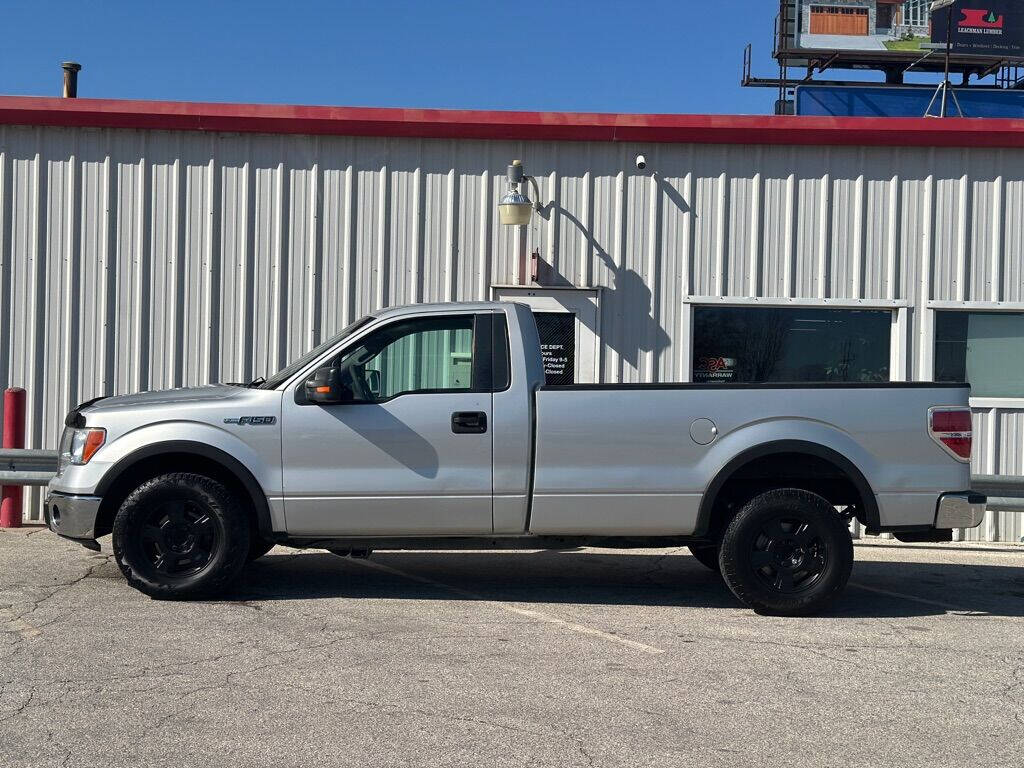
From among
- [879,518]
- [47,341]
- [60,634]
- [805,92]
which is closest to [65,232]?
[47,341]

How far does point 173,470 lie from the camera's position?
7.32 metres

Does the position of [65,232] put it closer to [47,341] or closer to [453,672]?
[47,341]

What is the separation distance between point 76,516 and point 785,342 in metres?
6.91

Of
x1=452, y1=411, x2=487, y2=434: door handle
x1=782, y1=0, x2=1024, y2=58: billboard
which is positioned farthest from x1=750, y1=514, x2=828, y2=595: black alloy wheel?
x1=782, y1=0, x2=1024, y2=58: billboard

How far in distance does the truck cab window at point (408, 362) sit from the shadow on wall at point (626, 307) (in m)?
3.84

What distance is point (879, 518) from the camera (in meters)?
7.22

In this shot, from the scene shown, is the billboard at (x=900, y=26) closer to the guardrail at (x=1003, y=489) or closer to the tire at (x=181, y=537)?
the guardrail at (x=1003, y=489)

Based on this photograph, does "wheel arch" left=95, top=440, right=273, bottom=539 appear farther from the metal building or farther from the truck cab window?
the metal building

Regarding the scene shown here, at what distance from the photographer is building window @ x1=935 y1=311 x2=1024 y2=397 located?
36.8 feet

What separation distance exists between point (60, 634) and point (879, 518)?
4.99m

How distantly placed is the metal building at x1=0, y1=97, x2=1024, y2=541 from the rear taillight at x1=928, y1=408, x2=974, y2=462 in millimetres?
4002

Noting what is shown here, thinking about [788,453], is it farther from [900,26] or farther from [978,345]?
[900,26]

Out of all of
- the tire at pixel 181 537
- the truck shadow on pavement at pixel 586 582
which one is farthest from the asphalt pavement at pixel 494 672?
the tire at pixel 181 537

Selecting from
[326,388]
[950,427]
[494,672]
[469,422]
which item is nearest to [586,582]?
[469,422]
